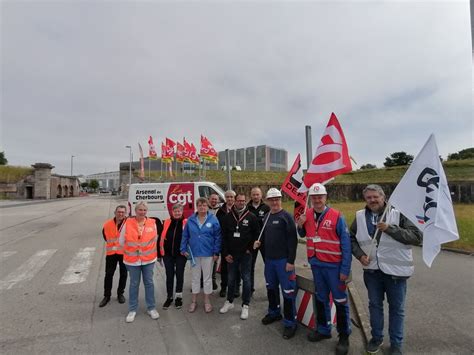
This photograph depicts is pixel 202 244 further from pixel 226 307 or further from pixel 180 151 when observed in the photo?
→ pixel 180 151

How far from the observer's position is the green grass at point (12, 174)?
45.5m

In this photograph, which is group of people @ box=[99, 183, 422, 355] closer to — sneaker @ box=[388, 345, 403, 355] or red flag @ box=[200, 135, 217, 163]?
sneaker @ box=[388, 345, 403, 355]

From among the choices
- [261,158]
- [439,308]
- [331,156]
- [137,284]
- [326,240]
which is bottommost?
[439,308]

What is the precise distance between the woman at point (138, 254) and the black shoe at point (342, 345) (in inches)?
107

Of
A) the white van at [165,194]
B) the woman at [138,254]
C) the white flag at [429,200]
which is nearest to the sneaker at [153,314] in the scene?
the woman at [138,254]

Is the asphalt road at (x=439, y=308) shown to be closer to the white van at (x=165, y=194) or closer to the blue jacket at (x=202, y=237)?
the blue jacket at (x=202, y=237)

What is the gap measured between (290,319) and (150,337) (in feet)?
6.49

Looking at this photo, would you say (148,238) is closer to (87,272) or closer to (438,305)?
(87,272)

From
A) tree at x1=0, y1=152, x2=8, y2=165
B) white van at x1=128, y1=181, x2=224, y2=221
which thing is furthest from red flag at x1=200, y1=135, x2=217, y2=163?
tree at x1=0, y1=152, x2=8, y2=165

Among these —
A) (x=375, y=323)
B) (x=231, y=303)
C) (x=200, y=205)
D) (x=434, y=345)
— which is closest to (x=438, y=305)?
(x=434, y=345)

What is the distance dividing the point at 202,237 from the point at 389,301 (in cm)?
281

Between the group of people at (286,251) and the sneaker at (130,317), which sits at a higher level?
the group of people at (286,251)

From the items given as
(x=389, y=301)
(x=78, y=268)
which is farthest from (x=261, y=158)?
(x=389, y=301)

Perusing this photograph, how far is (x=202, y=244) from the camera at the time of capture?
448 cm
